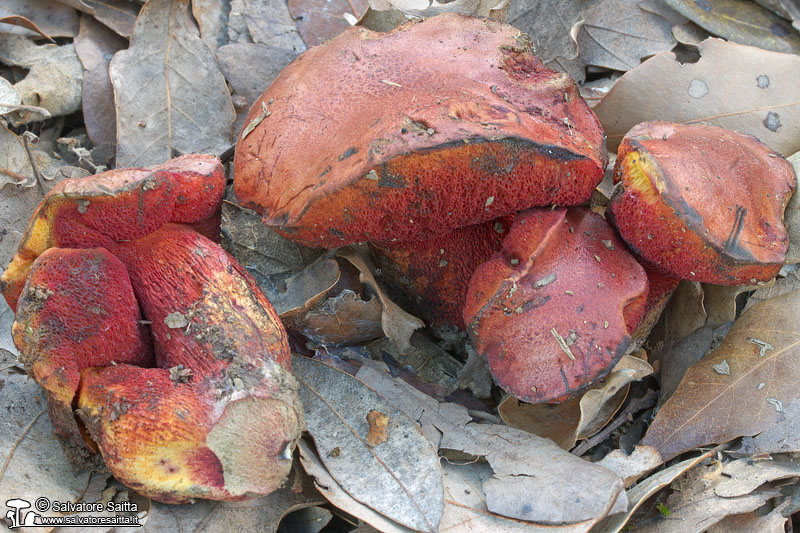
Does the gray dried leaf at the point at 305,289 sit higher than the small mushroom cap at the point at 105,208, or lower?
lower

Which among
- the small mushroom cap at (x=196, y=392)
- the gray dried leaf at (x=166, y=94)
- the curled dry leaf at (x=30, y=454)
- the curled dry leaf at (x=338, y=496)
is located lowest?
the curled dry leaf at (x=338, y=496)

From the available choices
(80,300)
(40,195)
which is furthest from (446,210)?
(40,195)

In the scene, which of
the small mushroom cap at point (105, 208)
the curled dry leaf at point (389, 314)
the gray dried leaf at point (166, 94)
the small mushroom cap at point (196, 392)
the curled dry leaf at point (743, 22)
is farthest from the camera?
the curled dry leaf at point (743, 22)

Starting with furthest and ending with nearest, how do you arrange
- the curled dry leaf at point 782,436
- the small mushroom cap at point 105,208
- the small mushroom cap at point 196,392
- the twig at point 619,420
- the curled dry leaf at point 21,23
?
the curled dry leaf at point 21,23
the twig at point 619,420
the curled dry leaf at point 782,436
the small mushroom cap at point 105,208
the small mushroom cap at point 196,392

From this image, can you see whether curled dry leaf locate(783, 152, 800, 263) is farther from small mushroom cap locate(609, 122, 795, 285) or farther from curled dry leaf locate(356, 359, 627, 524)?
curled dry leaf locate(356, 359, 627, 524)

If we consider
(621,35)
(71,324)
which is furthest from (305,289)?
(621,35)

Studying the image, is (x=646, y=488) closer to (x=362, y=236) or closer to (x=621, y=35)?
(x=362, y=236)

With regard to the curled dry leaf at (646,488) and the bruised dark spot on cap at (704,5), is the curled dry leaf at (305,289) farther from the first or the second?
the bruised dark spot on cap at (704,5)

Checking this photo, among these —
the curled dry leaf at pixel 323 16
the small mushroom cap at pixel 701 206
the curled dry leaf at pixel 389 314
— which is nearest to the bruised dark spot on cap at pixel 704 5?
the small mushroom cap at pixel 701 206

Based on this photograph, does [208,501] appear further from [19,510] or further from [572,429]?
[572,429]
